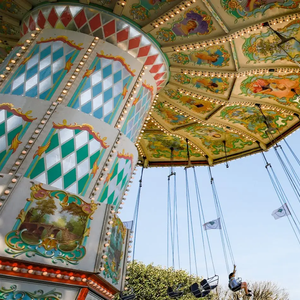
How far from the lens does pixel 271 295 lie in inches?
876

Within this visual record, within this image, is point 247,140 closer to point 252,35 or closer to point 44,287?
point 252,35

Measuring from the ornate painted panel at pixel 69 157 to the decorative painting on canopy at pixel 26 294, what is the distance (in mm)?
1655

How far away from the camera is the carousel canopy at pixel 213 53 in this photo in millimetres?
7238

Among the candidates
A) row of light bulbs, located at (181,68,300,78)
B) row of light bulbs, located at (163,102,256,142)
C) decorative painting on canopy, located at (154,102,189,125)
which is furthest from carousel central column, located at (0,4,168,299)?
decorative painting on canopy, located at (154,102,189,125)

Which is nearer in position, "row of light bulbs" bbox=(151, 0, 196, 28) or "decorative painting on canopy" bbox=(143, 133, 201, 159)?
"row of light bulbs" bbox=(151, 0, 196, 28)

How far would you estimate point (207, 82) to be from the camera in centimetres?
944

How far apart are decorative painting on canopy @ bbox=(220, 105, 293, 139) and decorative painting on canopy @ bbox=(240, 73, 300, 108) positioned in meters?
0.73

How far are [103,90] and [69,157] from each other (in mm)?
1810

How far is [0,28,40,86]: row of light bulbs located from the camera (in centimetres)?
646

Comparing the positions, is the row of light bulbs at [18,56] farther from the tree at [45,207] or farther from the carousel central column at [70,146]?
the tree at [45,207]

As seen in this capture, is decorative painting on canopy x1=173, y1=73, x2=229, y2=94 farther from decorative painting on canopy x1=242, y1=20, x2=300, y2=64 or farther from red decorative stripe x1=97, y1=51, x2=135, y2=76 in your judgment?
red decorative stripe x1=97, y1=51, x2=135, y2=76

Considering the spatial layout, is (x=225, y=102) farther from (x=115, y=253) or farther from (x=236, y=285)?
(x=115, y=253)

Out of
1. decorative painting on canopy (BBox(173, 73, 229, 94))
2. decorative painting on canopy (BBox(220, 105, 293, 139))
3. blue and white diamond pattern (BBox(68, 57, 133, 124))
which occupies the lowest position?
blue and white diamond pattern (BBox(68, 57, 133, 124))

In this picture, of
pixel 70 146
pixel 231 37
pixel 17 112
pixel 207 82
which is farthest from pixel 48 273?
pixel 207 82
